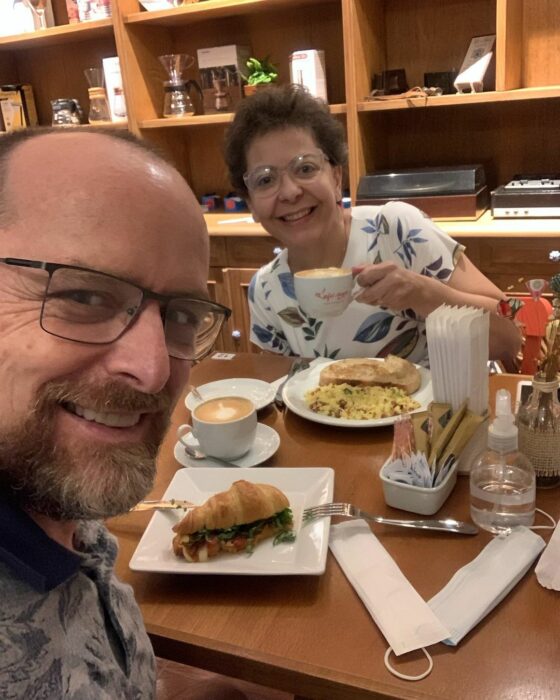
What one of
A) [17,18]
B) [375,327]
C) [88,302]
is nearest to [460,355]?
[88,302]

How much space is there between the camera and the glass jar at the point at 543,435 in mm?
1019

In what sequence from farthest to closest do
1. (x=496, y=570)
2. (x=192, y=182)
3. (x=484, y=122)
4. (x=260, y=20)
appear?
(x=192, y=182), (x=260, y=20), (x=484, y=122), (x=496, y=570)

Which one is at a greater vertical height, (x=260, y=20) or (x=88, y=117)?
(x=260, y=20)

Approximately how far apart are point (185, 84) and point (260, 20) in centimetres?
47

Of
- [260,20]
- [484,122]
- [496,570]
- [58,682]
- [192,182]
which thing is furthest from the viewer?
[192,182]

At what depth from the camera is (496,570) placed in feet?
2.80

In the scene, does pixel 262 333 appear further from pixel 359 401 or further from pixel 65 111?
pixel 65 111

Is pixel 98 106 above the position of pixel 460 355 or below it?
above

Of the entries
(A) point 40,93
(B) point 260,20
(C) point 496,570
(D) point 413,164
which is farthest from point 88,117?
(C) point 496,570

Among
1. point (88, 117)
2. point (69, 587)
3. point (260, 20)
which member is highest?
point (260, 20)

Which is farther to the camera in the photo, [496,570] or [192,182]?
[192,182]

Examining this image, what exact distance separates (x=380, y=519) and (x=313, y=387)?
517 mm

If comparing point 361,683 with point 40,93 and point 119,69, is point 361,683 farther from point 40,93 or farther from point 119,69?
point 40,93

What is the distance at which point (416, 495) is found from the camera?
990 mm
